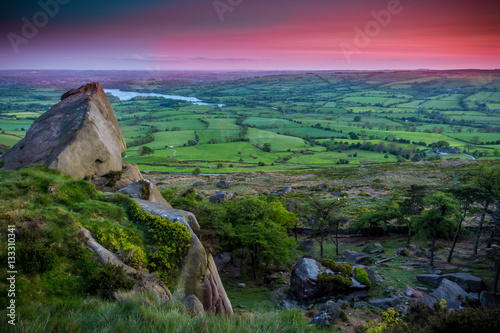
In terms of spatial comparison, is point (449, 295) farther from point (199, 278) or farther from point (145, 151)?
point (145, 151)

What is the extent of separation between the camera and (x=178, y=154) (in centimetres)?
12562

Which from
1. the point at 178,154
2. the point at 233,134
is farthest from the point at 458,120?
the point at 178,154

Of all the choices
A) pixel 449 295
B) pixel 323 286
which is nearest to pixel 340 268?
pixel 323 286

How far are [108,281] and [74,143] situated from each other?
13.1m

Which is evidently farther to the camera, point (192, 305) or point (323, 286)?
point (323, 286)

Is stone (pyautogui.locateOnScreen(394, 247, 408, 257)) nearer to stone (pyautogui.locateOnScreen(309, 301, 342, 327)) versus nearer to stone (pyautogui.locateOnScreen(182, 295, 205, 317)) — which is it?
stone (pyautogui.locateOnScreen(309, 301, 342, 327))

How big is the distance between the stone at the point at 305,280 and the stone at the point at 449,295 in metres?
7.02

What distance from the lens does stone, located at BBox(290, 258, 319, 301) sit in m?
20.8

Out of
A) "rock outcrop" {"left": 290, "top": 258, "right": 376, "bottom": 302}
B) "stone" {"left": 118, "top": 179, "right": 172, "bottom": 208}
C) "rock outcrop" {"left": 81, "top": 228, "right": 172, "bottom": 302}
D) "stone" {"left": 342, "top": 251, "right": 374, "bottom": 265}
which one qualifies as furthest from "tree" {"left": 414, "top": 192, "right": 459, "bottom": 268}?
"stone" {"left": 118, "top": 179, "right": 172, "bottom": 208}

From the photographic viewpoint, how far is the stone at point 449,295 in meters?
17.1

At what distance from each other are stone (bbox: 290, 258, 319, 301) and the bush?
14036 mm

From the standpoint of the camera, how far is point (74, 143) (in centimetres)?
1956

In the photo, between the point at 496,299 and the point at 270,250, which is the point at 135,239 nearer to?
the point at 270,250

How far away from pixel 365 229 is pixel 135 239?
31.4 meters
